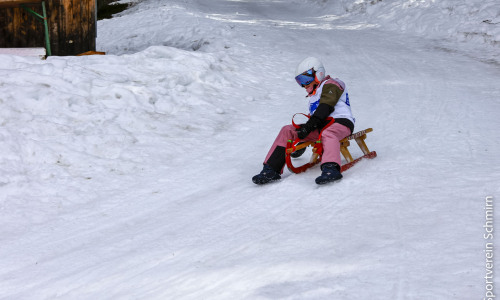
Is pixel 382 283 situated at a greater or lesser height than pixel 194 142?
greater

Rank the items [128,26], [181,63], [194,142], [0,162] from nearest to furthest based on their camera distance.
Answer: [0,162] < [194,142] < [181,63] < [128,26]

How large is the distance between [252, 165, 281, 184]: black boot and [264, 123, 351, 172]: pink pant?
216mm

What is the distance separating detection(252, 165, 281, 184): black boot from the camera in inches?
210

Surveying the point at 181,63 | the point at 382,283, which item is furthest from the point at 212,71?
the point at 382,283

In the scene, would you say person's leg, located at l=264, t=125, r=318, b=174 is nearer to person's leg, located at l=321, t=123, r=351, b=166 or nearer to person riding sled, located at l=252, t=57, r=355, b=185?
person riding sled, located at l=252, t=57, r=355, b=185

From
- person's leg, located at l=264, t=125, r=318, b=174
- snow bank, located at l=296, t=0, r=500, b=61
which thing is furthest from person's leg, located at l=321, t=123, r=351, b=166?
snow bank, located at l=296, t=0, r=500, b=61

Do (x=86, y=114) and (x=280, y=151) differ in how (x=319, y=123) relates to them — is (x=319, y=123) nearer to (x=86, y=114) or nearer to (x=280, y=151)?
(x=280, y=151)

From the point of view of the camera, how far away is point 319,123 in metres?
5.35

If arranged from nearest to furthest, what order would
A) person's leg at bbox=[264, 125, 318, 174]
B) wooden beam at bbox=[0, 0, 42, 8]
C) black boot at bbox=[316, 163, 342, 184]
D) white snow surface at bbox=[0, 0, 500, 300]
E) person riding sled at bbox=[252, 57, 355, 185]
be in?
white snow surface at bbox=[0, 0, 500, 300], black boot at bbox=[316, 163, 342, 184], person riding sled at bbox=[252, 57, 355, 185], person's leg at bbox=[264, 125, 318, 174], wooden beam at bbox=[0, 0, 42, 8]

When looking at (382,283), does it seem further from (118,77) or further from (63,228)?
(118,77)

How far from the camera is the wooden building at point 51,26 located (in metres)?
10.3

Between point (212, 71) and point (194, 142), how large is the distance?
9.64ft

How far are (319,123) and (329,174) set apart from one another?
62cm

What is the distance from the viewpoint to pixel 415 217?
13.3ft
